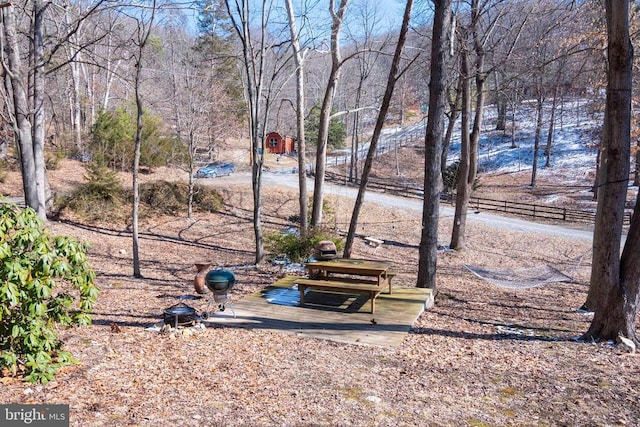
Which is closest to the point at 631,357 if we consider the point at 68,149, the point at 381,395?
the point at 381,395

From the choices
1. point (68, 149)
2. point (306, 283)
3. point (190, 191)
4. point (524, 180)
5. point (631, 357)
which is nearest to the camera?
point (631, 357)

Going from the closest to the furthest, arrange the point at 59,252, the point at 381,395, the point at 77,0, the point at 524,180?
the point at 59,252, the point at 381,395, the point at 77,0, the point at 524,180

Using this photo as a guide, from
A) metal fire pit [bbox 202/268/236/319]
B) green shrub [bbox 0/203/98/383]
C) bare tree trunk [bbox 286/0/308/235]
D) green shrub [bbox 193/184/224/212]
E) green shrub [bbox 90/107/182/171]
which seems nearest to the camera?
green shrub [bbox 0/203/98/383]

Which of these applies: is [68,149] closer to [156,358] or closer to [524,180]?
[156,358]

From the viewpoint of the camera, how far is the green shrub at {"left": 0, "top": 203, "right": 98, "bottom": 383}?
403 centimetres

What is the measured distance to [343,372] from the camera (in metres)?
5.29

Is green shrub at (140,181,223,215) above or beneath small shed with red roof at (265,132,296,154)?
beneath

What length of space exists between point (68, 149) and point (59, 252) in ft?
78.0

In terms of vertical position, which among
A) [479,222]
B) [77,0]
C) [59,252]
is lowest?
[479,222]

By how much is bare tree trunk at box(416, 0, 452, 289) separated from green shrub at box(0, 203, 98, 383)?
601 cm

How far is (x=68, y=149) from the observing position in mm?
25172

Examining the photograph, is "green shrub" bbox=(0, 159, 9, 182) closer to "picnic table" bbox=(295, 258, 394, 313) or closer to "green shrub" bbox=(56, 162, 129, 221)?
"green shrub" bbox=(56, 162, 129, 221)

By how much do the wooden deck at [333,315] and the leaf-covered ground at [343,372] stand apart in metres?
0.25

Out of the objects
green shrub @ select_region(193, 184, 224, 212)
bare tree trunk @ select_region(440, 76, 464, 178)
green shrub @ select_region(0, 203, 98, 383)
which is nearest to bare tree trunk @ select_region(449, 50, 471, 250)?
bare tree trunk @ select_region(440, 76, 464, 178)
